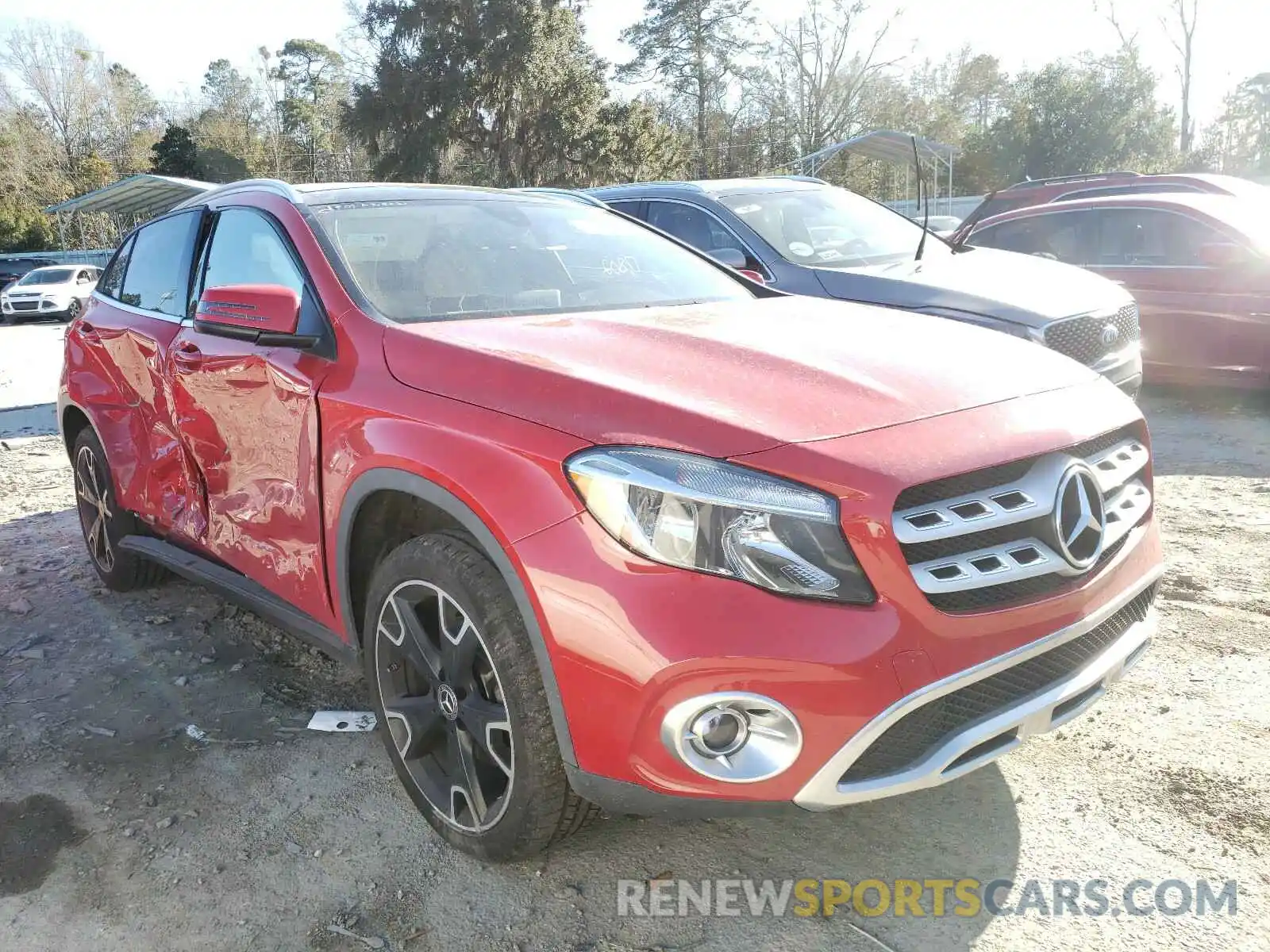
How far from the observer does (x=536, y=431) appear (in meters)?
2.09

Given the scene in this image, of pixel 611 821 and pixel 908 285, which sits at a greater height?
pixel 908 285

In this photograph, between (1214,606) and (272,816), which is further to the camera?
(1214,606)

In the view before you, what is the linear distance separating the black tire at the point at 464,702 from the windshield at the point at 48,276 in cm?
2568

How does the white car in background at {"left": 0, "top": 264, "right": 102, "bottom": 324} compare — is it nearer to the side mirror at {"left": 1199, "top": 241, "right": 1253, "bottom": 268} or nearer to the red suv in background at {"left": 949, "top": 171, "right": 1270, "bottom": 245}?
the red suv in background at {"left": 949, "top": 171, "right": 1270, "bottom": 245}

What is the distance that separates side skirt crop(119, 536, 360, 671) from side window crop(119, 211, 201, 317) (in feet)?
3.03

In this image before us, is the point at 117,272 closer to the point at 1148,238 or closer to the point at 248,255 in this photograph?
the point at 248,255

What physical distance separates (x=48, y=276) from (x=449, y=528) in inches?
1033

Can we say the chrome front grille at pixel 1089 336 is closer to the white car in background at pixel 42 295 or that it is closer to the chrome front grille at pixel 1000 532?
the chrome front grille at pixel 1000 532

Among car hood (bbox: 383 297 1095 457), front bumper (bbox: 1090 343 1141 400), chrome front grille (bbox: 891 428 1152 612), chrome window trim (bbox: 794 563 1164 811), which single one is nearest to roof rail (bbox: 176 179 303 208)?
car hood (bbox: 383 297 1095 457)

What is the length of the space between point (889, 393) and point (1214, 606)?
89.8 inches

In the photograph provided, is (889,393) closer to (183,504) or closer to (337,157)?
(183,504)

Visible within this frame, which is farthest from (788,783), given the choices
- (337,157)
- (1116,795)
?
(337,157)

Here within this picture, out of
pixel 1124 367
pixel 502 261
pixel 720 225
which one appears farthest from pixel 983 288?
pixel 502 261

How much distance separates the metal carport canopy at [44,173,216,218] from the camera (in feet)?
87.9
